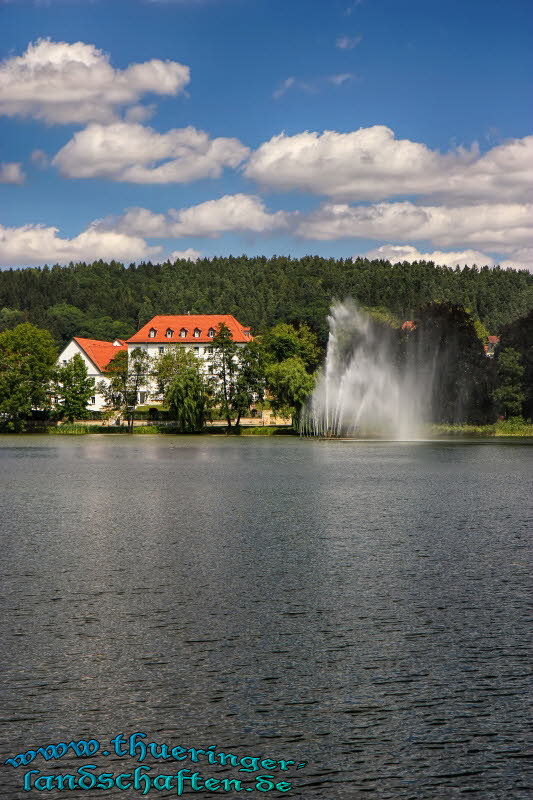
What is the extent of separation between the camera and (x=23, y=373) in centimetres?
10475

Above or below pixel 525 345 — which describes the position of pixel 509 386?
below

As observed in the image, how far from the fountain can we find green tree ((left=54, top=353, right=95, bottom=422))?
29.2 m

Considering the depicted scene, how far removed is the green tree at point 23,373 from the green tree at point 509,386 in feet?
172

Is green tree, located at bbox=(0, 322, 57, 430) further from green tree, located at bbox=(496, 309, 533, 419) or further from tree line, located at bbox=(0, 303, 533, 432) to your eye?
green tree, located at bbox=(496, 309, 533, 419)

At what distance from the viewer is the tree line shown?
92125 millimetres

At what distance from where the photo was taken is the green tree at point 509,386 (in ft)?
296

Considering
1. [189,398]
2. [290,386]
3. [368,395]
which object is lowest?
[189,398]

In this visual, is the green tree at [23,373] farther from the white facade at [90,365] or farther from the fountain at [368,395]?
the fountain at [368,395]

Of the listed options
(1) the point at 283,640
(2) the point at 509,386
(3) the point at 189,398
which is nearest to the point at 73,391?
(3) the point at 189,398

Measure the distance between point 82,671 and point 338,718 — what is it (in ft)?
11.8

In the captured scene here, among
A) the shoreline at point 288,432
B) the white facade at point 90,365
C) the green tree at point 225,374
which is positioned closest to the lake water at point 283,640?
the shoreline at point 288,432

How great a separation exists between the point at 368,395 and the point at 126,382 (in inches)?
1149

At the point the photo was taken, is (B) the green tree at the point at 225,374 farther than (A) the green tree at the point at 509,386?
Yes

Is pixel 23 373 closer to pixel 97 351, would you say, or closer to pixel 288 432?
pixel 288 432
